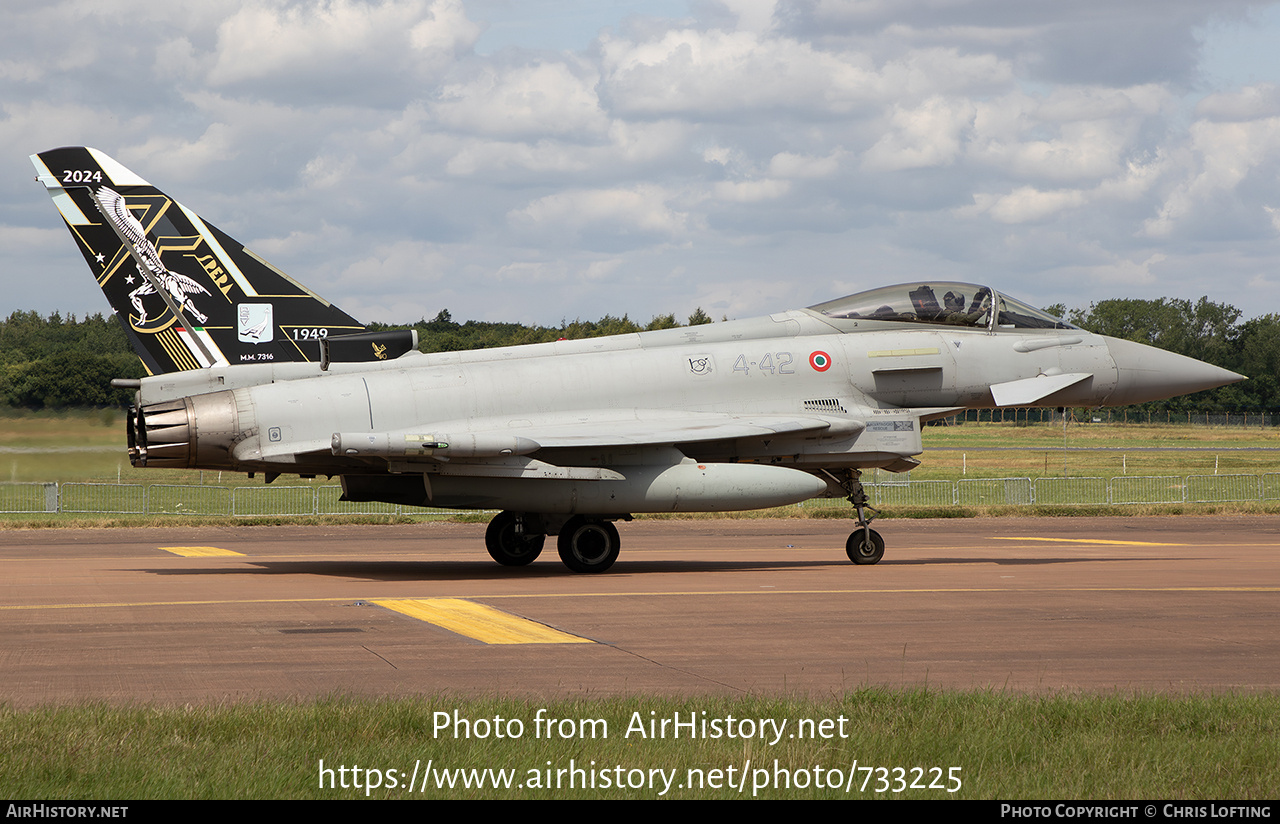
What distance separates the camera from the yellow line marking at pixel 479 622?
10434mm

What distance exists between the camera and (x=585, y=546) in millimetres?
16094

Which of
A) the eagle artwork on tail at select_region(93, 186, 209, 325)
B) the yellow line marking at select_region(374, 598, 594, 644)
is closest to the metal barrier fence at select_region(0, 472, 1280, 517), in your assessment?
the eagle artwork on tail at select_region(93, 186, 209, 325)

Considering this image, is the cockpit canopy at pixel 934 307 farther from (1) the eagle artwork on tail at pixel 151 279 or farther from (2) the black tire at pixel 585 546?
(1) the eagle artwork on tail at pixel 151 279

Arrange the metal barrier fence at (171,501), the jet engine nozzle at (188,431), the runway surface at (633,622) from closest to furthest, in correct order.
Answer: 1. the runway surface at (633,622)
2. the jet engine nozzle at (188,431)
3. the metal barrier fence at (171,501)

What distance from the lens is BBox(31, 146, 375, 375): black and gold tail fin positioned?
17609 millimetres

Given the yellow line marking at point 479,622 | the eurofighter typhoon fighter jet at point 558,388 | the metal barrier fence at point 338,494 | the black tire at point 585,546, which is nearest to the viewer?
the yellow line marking at point 479,622

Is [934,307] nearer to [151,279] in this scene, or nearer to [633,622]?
[633,622]

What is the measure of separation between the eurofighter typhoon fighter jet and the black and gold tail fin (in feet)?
0.10

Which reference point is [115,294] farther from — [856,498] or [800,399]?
[856,498]

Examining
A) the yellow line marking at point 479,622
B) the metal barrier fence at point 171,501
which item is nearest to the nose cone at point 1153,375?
the yellow line marking at point 479,622

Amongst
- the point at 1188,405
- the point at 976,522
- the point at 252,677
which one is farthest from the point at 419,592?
the point at 1188,405

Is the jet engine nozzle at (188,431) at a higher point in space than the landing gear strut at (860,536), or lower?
higher

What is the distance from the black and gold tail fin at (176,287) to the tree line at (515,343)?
1196mm

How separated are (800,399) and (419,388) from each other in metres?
5.27
